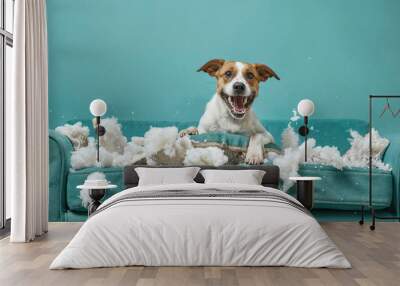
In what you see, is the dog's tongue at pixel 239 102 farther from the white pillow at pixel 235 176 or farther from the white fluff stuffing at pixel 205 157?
the white pillow at pixel 235 176

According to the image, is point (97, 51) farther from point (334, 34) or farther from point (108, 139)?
point (334, 34)

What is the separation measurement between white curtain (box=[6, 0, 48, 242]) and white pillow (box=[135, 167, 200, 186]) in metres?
1.19

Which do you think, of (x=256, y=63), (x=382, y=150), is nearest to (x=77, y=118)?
(x=256, y=63)

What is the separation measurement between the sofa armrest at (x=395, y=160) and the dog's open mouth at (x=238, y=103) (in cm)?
187

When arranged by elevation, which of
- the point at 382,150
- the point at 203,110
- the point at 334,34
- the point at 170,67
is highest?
the point at 334,34

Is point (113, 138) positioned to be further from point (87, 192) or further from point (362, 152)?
point (362, 152)

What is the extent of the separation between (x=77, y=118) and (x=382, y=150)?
406cm

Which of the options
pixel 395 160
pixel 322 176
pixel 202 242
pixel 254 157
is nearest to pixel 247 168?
pixel 254 157

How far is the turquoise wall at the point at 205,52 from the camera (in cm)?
721

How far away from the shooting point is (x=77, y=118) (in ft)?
23.7

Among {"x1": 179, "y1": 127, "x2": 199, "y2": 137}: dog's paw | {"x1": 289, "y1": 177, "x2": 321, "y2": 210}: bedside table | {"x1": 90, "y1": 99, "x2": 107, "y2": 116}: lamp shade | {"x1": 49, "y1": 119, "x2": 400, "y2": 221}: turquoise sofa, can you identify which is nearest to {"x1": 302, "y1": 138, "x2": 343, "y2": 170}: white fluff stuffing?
{"x1": 49, "y1": 119, "x2": 400, "y2": 221}: turquoise sofa

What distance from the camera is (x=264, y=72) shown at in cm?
721

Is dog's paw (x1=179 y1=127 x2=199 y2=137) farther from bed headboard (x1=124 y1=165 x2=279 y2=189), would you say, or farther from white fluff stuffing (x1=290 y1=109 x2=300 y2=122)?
white fluff stuffing (x1=290 y1=109 x2=300 y2=122)

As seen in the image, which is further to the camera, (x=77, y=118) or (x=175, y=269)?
(x=77, y=118)
